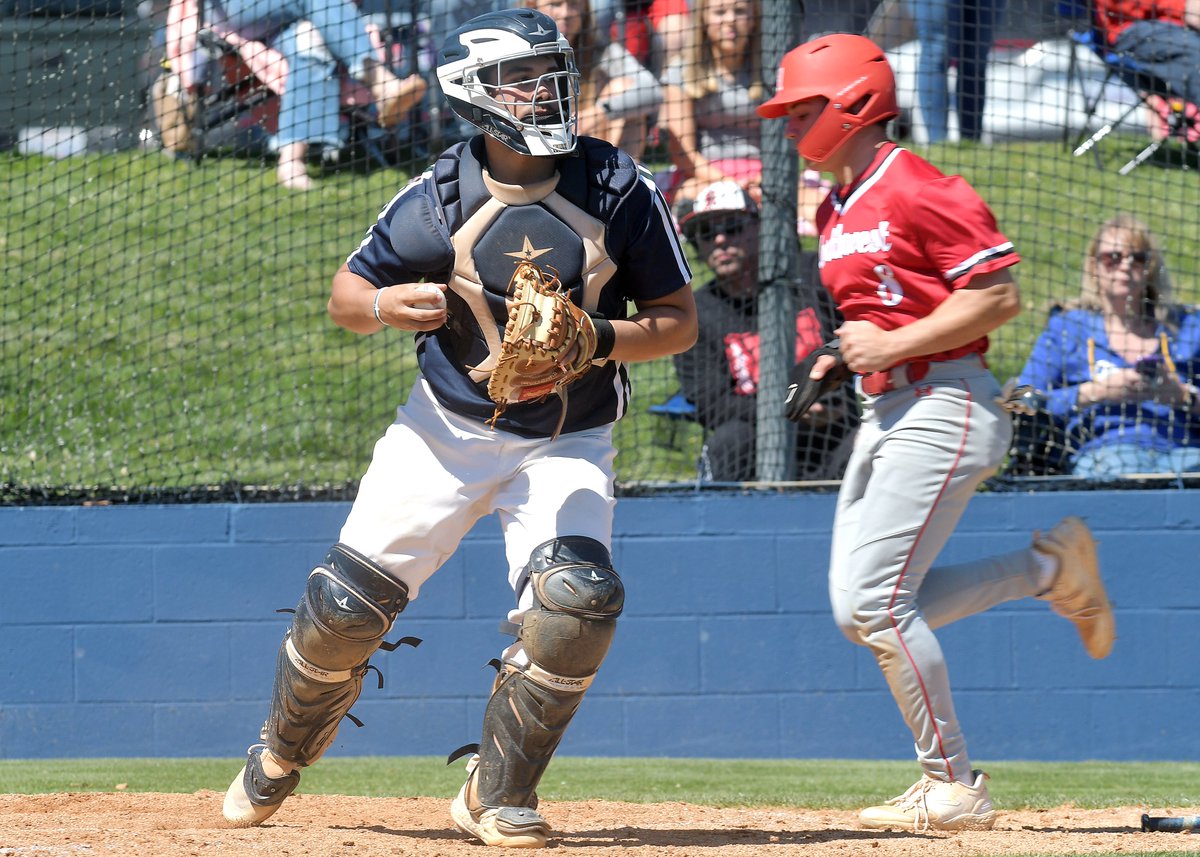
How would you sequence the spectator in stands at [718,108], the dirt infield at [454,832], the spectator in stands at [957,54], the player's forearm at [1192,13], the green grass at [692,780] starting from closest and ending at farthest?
the dirt infield at [454,832]
the green grass at [692,780]
the spectator in stands at [718,108]
the spectator in stands at [957,54]
the player's forearm at [1192,13]

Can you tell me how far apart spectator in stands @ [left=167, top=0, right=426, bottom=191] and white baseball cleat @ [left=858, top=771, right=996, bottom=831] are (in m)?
4.54

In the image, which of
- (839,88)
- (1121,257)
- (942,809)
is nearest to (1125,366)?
(1121,257)

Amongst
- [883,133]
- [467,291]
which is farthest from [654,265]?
[883,133]

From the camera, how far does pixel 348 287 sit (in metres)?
4.00

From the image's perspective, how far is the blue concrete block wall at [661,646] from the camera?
6348 millimetres

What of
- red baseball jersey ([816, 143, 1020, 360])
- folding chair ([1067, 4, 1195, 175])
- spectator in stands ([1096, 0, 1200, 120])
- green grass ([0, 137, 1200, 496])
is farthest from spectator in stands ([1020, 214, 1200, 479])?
red baseball jersey ([816, 143, 1020, 360])

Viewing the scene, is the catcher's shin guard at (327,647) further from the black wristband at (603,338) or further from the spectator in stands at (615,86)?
the spectator in stands at (615,86)

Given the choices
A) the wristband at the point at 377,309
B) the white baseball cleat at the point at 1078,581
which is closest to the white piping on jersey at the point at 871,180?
the white baseball cleat at the point at 1078,581

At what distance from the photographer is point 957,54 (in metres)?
7.96

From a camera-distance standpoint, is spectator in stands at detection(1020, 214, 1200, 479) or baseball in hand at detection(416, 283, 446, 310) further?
spectator in stands at detection(1020, 214, 1200, 479)

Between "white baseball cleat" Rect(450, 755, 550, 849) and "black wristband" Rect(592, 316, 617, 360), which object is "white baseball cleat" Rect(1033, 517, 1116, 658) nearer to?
"black wristband" Rect(592, 316, 617, 360)

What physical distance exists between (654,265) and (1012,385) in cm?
104

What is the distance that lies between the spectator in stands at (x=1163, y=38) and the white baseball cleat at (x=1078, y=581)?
4772mm

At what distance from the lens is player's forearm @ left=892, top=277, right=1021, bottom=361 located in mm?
3889
